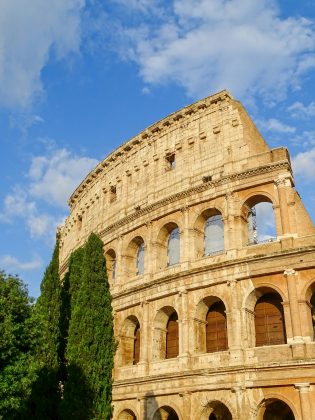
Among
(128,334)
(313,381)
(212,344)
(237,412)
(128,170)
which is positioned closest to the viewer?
(313,381)

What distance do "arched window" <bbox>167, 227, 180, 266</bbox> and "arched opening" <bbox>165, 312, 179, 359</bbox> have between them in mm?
2653

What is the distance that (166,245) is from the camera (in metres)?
24.7

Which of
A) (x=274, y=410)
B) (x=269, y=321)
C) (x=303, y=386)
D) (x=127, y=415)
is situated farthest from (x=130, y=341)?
(x=303, y=386)

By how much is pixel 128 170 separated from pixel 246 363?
1311 cm

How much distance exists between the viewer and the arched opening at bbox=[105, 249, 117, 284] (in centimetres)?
2730

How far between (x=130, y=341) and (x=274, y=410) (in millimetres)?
7855

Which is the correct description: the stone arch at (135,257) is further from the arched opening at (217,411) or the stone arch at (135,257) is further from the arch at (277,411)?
the arch at (277,411)

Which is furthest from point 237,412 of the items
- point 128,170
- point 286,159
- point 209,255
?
point 128,170

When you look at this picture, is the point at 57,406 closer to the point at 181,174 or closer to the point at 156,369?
the point at 156,369

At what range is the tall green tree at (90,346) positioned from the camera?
61.5 feet

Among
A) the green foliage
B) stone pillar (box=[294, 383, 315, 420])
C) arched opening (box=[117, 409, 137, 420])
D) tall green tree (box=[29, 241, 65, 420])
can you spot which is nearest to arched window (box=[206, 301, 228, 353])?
stone pillar (box=[294, 383, 315, 420])

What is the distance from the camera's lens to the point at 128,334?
2445cm

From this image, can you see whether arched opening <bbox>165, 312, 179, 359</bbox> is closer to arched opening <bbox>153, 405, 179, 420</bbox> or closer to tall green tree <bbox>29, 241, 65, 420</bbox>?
arched opening <bbox>153, 405, 179, 420</bbox>

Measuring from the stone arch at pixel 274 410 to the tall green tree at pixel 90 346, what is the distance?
571cm
